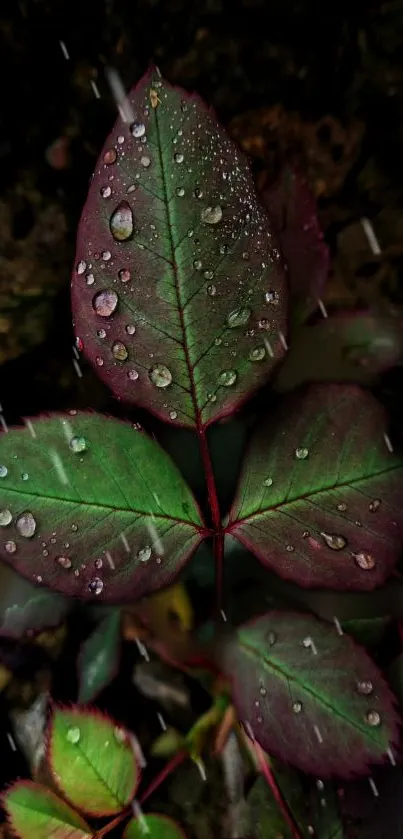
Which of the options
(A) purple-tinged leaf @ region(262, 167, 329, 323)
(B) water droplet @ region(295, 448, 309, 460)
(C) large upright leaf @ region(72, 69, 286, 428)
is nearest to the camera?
(C) large upright leaf @ region(72, 69, 286, 428)

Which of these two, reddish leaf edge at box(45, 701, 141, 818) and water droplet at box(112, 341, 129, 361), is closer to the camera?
water droplet at box(112, 341, 129, 361)

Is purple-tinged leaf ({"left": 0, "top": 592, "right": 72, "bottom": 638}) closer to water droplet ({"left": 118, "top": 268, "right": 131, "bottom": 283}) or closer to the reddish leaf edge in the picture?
the reddish leaf edge

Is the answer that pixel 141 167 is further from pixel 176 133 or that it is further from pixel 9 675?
pixel 9 675

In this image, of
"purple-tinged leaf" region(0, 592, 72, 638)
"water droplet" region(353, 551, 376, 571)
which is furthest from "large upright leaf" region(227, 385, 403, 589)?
"purple-tinged leaf" region(0, 592, 72, 638)

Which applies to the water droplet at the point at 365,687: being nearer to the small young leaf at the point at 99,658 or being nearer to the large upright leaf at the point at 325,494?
the large upright leaf at the point at 325,494

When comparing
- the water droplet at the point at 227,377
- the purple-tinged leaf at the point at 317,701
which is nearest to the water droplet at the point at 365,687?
the purple-tinged leaf at the point at 317,701

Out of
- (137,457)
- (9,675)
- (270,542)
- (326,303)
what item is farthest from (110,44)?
(9,675)

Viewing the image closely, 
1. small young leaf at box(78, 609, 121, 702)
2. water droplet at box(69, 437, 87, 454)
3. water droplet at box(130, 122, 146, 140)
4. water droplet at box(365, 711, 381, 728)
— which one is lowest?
small young leaf at box(78, 609, 121, 702)
